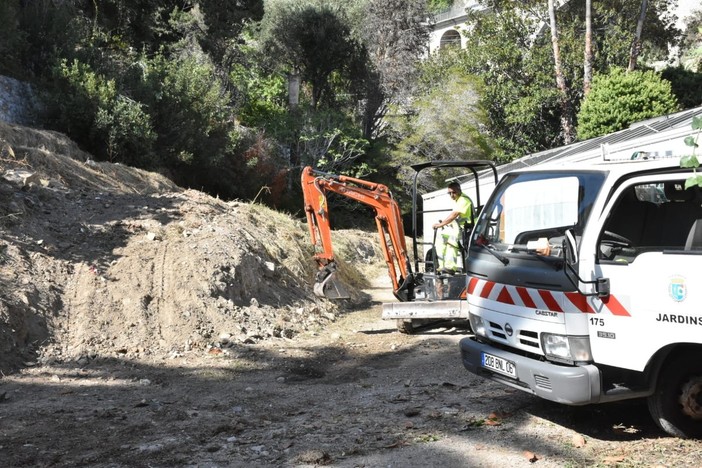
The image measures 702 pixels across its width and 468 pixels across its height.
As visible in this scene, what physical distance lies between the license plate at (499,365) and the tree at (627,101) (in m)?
23.4

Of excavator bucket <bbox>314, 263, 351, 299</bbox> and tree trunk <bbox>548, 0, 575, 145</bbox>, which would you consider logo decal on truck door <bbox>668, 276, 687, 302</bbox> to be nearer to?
excavator bucket <bbox>314, 263, 351, 299</bbox>

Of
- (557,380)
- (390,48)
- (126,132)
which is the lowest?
(557,380)

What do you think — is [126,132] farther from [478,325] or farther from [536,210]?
[536,210]

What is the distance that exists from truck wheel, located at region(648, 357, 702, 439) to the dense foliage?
17362mm

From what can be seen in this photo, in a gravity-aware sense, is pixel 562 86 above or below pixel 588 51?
below

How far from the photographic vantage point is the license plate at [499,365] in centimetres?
629

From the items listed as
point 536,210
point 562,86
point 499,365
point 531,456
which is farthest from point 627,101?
point 531,456

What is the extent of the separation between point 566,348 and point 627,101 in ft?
79.8

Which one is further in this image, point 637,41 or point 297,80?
point 297,80

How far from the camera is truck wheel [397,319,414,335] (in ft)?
40.6

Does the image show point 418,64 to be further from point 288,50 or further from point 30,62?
point 30,62

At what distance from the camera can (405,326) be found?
12477 mm

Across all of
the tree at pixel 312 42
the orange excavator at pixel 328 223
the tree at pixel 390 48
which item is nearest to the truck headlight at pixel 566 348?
the orange excavator at pixel 328 223

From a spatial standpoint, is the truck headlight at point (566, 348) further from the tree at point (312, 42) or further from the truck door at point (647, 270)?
the tree at point (312, 42)
